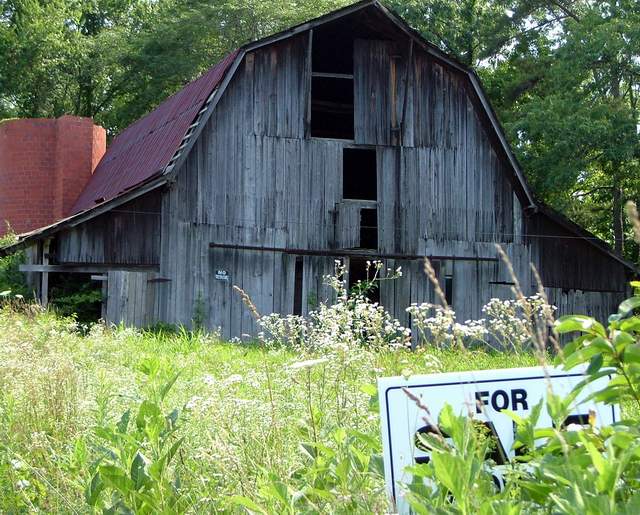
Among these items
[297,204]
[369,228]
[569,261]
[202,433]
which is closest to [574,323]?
[202,433]

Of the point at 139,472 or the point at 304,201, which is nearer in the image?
the point at 139,472

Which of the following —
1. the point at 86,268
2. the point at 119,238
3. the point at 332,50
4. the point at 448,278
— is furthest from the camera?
the point at 332,50

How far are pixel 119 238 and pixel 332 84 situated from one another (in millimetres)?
6923

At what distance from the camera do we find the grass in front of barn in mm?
3670

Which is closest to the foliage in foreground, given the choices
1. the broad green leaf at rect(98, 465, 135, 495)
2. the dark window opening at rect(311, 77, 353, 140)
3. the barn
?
the broad green leaf at rect(98, 465, 135, 495)

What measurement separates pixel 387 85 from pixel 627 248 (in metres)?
16.1

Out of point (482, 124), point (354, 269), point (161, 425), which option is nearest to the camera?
point (161, 425)

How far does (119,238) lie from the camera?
703 inches

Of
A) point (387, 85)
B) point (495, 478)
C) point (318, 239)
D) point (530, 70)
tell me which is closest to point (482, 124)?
point (387, 85)

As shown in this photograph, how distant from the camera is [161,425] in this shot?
12.8ft

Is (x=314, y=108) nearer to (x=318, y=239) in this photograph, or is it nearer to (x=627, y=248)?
(x=318, y=239)

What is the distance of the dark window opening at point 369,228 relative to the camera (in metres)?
19.5

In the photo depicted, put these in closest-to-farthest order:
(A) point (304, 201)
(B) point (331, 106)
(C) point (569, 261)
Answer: (A) point (304, 201) → (C) point (569, 261) → (B) point (331, 106)

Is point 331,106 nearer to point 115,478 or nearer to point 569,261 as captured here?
point 569,261
